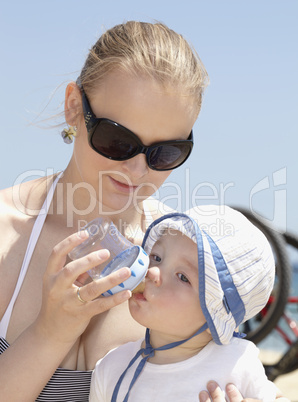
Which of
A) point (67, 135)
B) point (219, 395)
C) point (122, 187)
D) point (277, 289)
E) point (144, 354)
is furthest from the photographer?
point (277, 289)

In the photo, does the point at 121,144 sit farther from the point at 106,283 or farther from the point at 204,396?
the point at 204,396

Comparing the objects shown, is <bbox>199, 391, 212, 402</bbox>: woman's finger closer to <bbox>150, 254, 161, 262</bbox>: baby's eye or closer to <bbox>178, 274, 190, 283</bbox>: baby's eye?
<bbox>178, 274, 190, 283</bbox>: baby's eye

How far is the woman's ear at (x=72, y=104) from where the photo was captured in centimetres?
287

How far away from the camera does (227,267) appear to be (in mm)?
2307

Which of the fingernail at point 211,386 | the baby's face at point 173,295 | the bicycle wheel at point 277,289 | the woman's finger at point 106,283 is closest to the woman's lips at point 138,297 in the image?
the baby's face at point 173,295

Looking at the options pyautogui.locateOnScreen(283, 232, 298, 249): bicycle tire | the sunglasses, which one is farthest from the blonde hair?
pyautogui.locateOnScreen(283, 232, 298, 249): bicycle tire

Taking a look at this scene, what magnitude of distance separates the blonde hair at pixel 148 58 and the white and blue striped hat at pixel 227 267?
697mm

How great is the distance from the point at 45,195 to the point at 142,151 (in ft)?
2.31

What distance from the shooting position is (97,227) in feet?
8.59

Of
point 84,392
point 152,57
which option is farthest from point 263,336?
point 152,57

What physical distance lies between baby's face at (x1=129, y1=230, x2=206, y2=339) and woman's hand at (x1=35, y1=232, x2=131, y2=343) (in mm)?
233

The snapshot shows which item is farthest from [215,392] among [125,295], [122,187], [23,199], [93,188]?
[23,199]

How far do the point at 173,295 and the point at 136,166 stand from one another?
70 cm

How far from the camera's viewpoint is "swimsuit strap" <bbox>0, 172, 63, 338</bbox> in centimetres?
254
